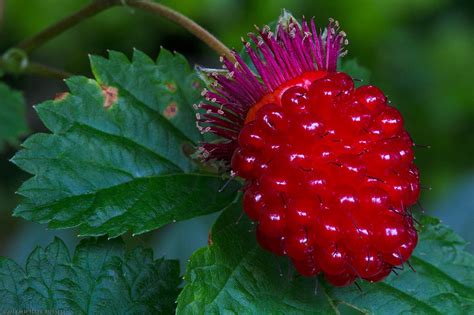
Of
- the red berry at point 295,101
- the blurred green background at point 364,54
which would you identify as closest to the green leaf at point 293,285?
the red berry at point 295,101

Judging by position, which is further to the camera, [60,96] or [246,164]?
[60,96]

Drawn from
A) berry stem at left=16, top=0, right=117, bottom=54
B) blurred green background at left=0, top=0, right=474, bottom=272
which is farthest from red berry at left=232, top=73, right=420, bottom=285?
blurred green background at left=0, top=0, right=474, bottom=272

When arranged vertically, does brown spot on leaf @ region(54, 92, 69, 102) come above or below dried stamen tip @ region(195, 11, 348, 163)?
above

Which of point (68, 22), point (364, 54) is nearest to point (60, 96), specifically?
point (68, 22)

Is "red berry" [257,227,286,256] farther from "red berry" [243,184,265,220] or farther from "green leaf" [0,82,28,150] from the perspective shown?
"green leaf" [0,82,28,150]

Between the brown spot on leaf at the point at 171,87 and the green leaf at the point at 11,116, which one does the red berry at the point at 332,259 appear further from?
the green leaf at the point at 11,116

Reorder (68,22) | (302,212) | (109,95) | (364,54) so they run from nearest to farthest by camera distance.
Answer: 1. (302,212)
2. (109,95)
3. (68,22)
4. (364,54)

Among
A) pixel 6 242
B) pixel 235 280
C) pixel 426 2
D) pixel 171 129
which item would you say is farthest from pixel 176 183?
pixel 426 2

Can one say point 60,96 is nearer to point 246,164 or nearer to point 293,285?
point 246,164
